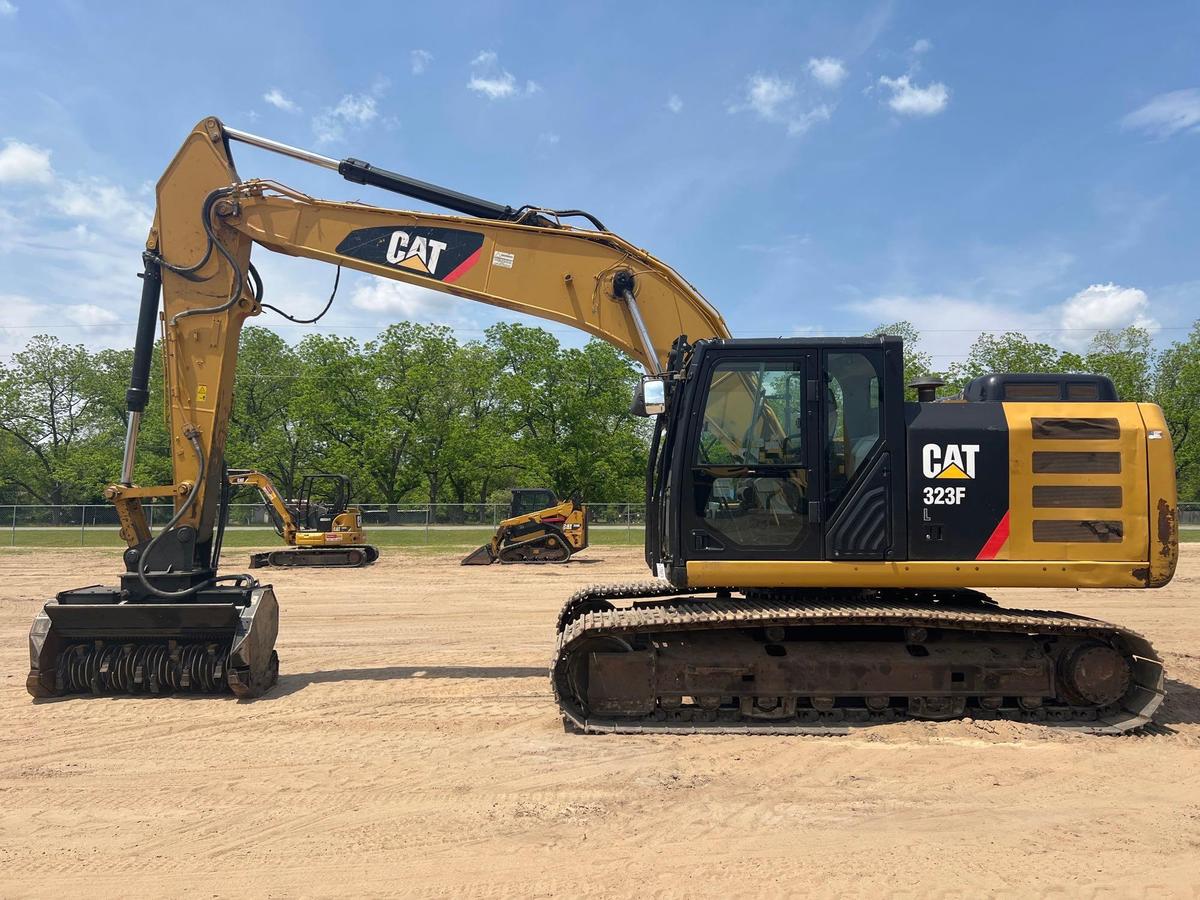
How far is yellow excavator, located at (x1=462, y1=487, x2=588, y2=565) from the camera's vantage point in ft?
68.2

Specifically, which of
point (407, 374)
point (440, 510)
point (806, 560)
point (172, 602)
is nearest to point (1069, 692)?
point (806, 560)

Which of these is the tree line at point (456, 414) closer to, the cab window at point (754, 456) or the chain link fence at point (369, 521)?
the chain link fence at point (369, 521)

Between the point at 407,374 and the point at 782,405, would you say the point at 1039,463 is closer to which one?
the point at 782,405

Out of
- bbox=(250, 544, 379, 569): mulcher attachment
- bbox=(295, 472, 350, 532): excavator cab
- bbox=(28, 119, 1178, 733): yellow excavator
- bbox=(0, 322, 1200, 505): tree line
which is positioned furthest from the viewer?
bbox=(0, 322, 1200, 505): tree line

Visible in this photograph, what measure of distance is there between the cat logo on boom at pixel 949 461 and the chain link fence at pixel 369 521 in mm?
23748

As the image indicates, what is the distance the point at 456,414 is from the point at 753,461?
142 feet

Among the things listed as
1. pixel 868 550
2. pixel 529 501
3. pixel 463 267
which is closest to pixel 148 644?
pixel 463 267

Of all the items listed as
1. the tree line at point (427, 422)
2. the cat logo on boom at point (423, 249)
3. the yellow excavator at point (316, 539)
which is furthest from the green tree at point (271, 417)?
the cat logo on boom at point (423, 249)

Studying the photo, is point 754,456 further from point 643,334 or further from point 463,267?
point 463,267

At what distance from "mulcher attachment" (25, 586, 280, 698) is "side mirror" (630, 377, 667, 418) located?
3.81 m

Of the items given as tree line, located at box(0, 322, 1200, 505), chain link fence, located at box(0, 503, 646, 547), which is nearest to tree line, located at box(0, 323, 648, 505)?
tree line, located at box(0, 322, 1200, 505)

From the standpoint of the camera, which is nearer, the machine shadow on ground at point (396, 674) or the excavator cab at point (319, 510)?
the machine shadow on ground at point (396, 674)

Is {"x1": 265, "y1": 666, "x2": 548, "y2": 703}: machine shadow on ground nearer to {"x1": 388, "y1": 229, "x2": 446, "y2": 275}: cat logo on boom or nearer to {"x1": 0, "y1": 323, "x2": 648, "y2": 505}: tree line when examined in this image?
{"x1": 388, "y1": 229, "x2": 446, "y2": 275}: cat logo on boom

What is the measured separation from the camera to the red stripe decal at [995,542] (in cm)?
531
